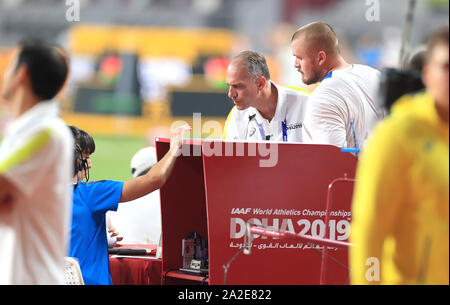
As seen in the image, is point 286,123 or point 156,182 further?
point 286,123

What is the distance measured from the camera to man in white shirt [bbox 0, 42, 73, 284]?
2.48 m

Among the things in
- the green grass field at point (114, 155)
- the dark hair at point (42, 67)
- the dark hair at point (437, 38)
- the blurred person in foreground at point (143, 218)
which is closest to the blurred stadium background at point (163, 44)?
the green grass field at point (114, 155)

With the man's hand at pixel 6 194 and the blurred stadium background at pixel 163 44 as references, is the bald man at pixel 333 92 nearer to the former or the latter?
the man's hand at pixel 6 194

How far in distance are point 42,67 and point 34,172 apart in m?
0.37

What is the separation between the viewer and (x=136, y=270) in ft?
14.8

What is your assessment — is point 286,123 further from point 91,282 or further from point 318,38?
point 91,282

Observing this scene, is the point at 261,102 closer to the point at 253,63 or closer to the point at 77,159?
the point at 253,63

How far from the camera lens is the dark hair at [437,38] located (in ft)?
7.96

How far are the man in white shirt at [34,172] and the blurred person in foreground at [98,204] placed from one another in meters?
1.07

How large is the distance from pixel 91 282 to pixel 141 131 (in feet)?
83.3

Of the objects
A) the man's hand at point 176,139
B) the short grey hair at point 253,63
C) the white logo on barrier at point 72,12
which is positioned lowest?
the man's hand at point 176,139

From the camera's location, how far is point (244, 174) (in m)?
3.90
